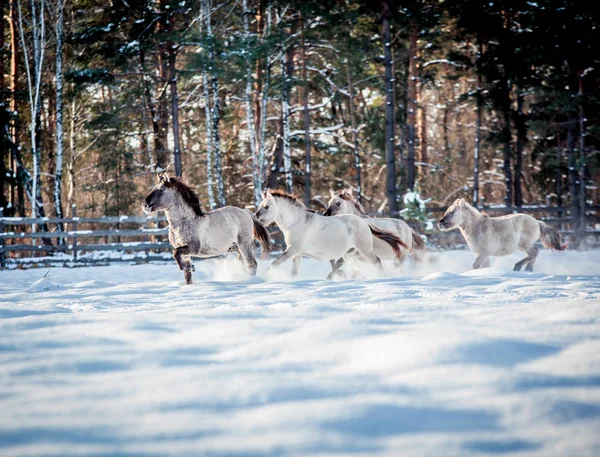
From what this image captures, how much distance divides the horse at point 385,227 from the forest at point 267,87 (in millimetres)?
6640

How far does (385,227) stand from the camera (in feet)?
31.4

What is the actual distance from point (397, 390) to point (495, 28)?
22034mm

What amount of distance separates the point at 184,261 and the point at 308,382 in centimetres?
535

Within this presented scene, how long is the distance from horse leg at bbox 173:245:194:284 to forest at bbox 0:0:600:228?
9234mm

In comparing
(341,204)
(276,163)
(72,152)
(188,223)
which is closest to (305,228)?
(188,223)

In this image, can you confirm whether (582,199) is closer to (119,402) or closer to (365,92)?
(365,92)

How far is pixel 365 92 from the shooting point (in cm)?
2564

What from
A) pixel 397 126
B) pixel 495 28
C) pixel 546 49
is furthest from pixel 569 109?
pixel 397 126

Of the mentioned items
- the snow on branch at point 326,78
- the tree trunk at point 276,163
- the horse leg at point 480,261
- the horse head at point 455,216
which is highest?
the snow on branch at point 326,78

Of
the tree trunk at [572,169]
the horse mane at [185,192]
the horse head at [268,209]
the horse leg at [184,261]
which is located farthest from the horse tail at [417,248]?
the tree trunk at [572,169]

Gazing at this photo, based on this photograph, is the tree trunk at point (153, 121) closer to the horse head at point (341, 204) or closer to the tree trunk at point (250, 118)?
the tree trunk at point (250, 118)

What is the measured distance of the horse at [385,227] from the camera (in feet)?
31.2

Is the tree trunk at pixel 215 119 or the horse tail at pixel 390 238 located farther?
the tree trunk at pixel 215 119

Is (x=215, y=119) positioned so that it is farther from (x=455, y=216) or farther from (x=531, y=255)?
(x=531, y=255)
